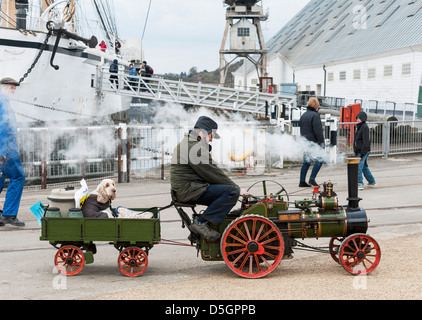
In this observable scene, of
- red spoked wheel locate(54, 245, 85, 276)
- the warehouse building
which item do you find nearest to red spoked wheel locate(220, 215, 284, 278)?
red spoked wheel locate(54, 245, 85, 276)

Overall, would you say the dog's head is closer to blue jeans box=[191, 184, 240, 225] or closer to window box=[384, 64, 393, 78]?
blue jeans box=[191, 184, 240, 225]

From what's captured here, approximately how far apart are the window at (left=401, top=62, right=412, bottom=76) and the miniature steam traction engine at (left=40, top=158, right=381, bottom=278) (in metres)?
33.3

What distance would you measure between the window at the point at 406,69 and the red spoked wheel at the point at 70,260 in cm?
3450

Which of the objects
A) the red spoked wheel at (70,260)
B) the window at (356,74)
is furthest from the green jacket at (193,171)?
the window at (356,74)

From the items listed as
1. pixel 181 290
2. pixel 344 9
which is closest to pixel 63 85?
pixel 181 290

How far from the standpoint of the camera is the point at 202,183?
21.6 feet

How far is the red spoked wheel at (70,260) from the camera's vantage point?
21.7ft

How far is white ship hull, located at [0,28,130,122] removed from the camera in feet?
81.4

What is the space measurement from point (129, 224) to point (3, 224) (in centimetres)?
395

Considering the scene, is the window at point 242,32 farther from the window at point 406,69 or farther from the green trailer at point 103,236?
the green trailer at point 103,236

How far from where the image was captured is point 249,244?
629cm

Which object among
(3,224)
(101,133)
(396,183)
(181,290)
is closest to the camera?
(181,290)

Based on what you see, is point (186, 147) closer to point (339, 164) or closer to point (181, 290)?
point (181, 290)

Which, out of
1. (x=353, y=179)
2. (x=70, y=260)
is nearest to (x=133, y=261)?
(x=70, y=260)
